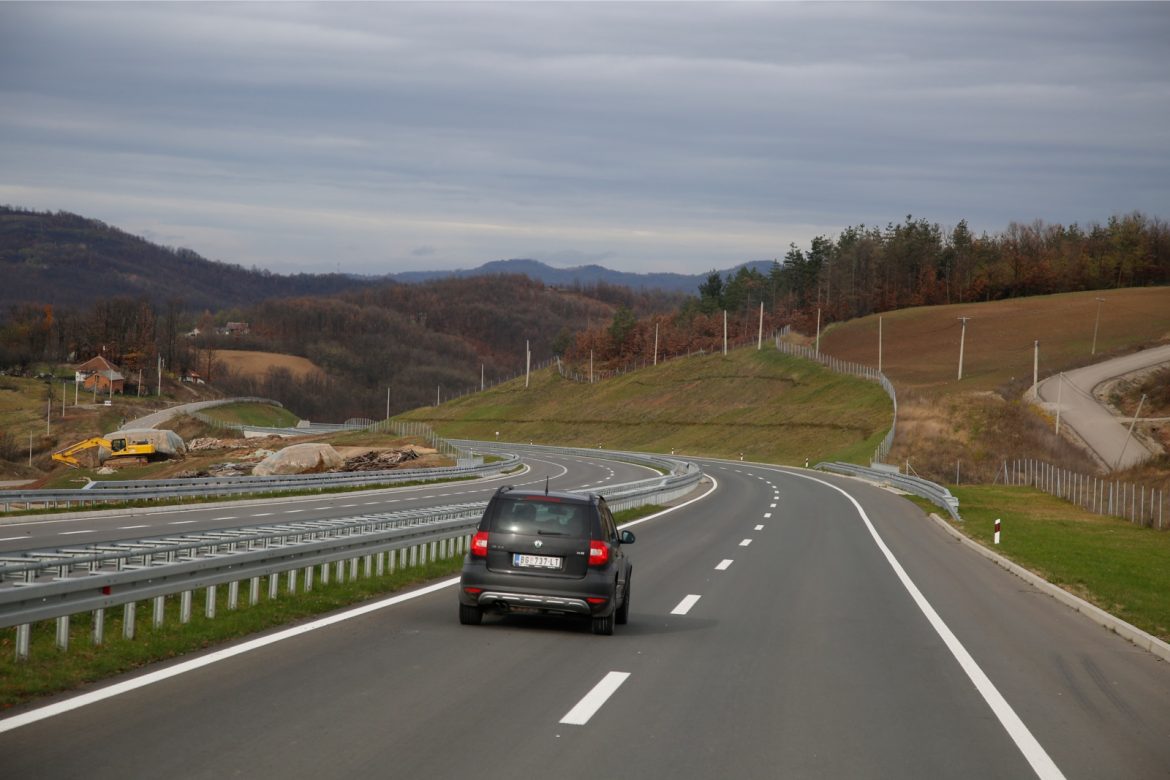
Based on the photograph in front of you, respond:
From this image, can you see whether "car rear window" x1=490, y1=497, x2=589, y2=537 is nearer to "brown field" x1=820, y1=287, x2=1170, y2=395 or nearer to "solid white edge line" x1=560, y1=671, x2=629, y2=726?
"solid white edge line" x1=560, y1=671, x2=629, y2=726

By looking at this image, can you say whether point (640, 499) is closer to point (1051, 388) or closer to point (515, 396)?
point (1051, 388)

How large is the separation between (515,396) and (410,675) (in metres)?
156

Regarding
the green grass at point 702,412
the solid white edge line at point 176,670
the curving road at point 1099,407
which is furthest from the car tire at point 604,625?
the green grass at point 702,412

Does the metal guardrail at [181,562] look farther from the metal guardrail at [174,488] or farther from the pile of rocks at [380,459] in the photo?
the pile of rocks at [380,459]

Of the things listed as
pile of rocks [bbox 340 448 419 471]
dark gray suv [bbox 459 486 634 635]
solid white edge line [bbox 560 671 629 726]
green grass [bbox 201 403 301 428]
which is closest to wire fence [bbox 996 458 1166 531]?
dark gray suv [bbox 459 486 634 635]

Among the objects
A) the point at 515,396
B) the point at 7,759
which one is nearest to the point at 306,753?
the point at 7,759

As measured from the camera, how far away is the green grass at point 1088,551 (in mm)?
16953

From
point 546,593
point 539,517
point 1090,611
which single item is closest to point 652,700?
point 546,593

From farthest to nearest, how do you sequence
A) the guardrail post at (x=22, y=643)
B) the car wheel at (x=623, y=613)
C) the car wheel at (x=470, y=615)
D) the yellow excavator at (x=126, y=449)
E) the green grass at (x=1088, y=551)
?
1. the yellow excavator at (x=126, y=449)
2. the green grass at (x=1088, y=551)
3. the car wheel at (x=623, y=613)
4. the car wheel at (x=470, y=615)
5. the guardrail post at (x=22, y=643)

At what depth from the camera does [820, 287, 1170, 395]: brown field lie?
3895 inches

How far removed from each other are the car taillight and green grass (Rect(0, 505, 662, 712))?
1.89 metres

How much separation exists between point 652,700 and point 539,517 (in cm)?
367

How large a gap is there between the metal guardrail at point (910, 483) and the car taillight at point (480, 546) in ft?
81.0

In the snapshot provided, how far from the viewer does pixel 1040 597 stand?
1772 centimetres
